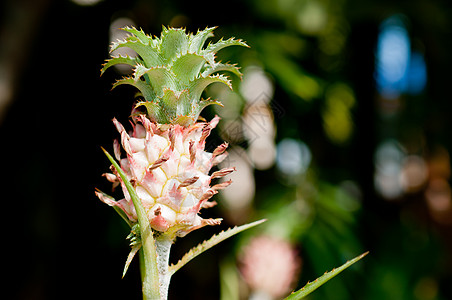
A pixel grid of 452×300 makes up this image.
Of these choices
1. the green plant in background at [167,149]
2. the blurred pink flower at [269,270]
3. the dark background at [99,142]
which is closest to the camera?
the green plant in background at [167,149]

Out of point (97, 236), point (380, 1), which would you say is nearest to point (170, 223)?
point (97, 236)

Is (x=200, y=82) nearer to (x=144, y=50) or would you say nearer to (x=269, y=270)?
(x=144, y=50)

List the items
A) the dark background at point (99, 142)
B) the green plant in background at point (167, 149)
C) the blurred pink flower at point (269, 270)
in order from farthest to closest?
the dark background at point (99, 142) → the blurred pink flower at point (269, 270) → the green plant in background at point (167, 149)

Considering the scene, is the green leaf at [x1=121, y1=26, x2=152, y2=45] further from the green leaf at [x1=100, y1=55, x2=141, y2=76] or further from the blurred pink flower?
the blurred pink flower

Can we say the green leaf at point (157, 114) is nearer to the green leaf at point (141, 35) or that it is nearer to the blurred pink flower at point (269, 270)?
the green leaf at point (141, 35)

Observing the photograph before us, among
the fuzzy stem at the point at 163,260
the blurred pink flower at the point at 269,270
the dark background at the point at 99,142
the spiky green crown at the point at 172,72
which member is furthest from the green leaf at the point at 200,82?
the dark background at the point at 99,142

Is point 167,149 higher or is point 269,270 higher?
point 167,149

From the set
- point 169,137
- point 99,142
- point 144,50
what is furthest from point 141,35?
point 99,142
